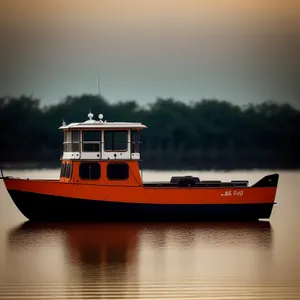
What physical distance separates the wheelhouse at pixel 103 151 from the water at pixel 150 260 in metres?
1.11

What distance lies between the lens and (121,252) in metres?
18.0

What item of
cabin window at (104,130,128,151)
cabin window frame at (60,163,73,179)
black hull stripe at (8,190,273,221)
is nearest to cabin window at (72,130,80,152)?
cabin window frame at (60,163,73,179)

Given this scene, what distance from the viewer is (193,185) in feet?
69.6

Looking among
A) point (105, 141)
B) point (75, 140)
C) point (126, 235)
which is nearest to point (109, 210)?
point (126, 235)

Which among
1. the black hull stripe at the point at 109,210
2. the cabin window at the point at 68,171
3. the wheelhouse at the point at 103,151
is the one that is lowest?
the black hull stripe at the point at 109,210

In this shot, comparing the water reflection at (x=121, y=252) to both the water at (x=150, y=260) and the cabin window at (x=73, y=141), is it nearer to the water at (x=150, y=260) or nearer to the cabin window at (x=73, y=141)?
the water at (x=150, y=260)

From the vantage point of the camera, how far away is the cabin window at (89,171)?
20.8 m

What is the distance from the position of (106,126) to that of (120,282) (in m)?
6.28

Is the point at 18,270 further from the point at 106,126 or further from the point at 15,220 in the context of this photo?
the point at 15,220

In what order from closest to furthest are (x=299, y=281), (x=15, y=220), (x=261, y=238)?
(x=299, y=281), (x=261, y=238), (x=15, y=220)

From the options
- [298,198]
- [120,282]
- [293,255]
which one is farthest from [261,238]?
[298,198]

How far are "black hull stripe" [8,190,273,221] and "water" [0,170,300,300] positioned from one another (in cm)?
19

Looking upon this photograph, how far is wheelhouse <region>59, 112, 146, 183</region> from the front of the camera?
20.8 metres

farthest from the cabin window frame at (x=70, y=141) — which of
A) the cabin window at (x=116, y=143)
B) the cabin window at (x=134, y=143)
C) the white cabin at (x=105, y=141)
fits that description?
the cabin window at (x=134, y=143)
